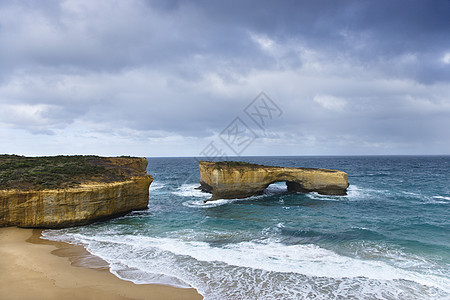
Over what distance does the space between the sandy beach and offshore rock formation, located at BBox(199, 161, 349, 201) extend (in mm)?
17257

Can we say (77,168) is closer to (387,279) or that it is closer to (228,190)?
(228,190)

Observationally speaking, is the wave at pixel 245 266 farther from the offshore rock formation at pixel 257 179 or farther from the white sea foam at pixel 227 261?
the offshore rock formation at pixel 257 179

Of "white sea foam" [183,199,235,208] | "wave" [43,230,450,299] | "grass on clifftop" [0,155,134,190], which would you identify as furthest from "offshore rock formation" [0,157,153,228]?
"white sea foam" [183,199,235,208]

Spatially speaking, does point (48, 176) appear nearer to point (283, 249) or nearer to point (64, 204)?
point (64, 204)

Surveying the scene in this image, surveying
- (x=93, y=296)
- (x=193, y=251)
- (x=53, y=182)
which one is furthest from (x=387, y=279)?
(x=53, y=182)

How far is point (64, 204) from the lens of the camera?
58.4 feet

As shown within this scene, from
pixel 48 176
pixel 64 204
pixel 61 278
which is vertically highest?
pixel 48 176

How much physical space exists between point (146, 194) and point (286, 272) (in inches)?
611

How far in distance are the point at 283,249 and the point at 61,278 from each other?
1096 cm

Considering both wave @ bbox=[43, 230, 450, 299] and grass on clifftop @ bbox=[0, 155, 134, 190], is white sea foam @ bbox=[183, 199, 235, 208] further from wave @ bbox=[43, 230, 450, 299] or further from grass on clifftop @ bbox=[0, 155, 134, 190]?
wave @ bbox=[43, 230, 450, 299]

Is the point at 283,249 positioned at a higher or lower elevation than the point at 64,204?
lower

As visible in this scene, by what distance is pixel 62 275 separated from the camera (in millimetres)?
10984

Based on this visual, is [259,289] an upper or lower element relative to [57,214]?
lower

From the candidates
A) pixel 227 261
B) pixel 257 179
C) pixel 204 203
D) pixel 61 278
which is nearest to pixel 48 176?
pixel 61 278
